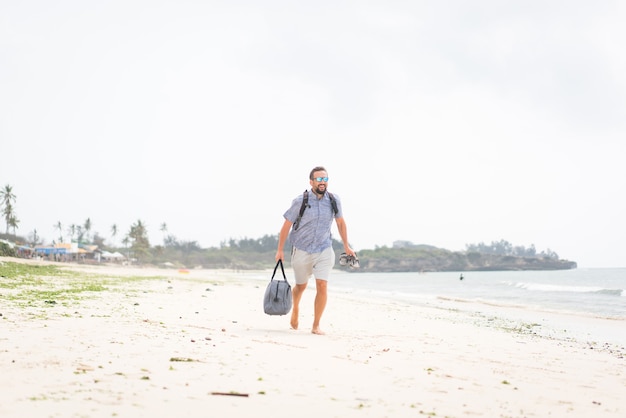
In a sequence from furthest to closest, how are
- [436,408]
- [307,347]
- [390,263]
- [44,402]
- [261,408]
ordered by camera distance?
[390,263], [307,347], [436,408], [261,408], [44,402]

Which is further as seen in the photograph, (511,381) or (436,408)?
(511,381)

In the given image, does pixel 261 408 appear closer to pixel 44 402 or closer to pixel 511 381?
pixel 44 402

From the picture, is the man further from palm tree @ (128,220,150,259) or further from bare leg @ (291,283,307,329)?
palm tree @ (128,220,150,259)

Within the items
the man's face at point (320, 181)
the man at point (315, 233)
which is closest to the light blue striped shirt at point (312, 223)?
the man at point (315, 233)

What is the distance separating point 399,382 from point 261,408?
1.41 metres

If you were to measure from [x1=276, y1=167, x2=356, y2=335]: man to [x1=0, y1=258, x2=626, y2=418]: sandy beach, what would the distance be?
81 cm

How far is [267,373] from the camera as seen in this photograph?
418 centimetres

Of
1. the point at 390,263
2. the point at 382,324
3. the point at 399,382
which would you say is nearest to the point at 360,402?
the point at 399,382

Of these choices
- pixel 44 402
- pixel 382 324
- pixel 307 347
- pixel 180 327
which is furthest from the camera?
pixel 382 324

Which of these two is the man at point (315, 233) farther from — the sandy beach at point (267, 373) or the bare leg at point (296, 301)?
the sandy beach at point (267, 373)

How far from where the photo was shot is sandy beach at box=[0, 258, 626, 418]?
10.7ft

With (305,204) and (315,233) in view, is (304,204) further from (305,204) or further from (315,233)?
(315,233)

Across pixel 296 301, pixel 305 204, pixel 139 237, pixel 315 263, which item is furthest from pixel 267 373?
pixel 139 237

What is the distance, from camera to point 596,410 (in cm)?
378
